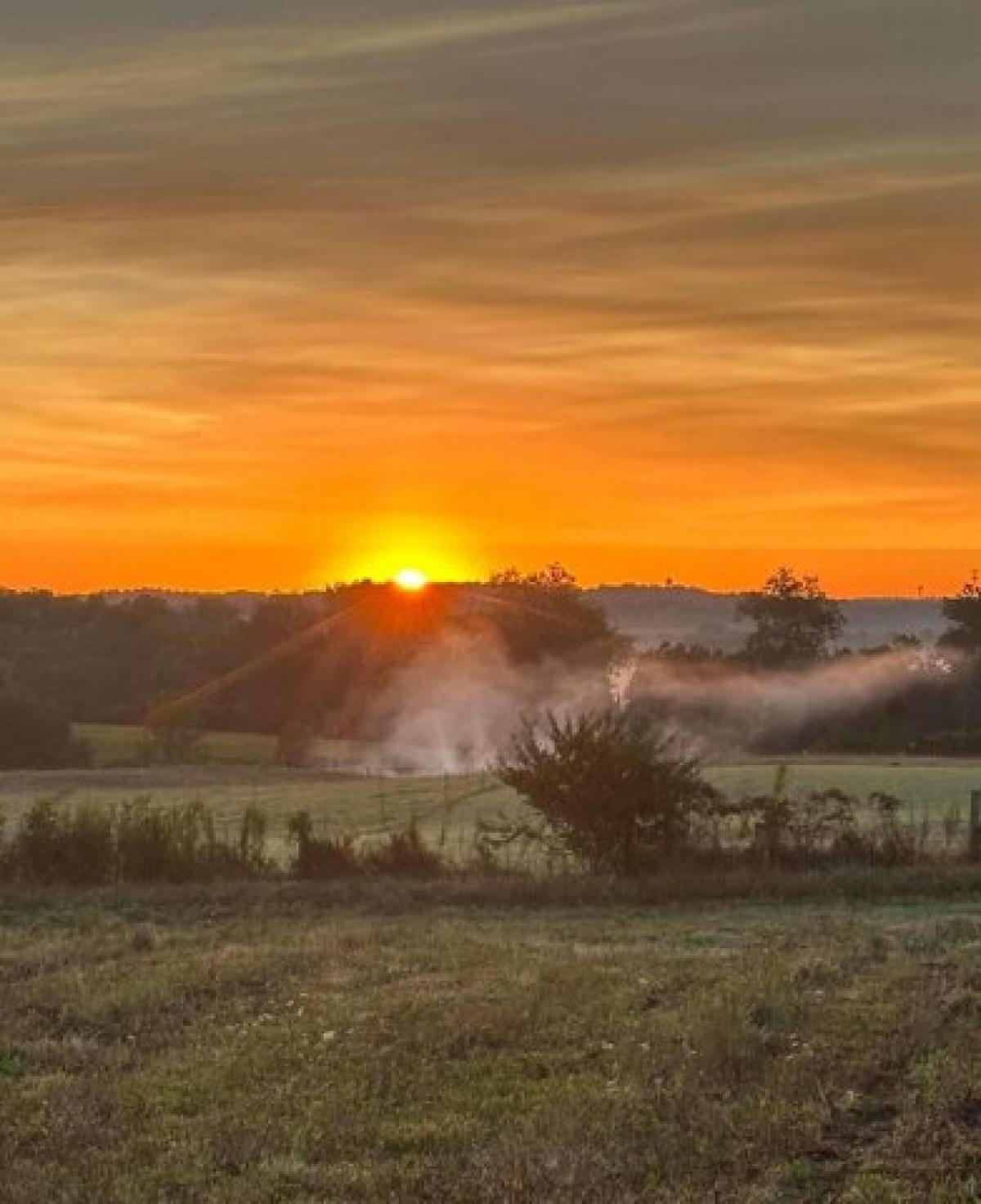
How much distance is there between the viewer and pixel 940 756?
85.6 meters

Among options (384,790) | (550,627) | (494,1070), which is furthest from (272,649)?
(494,1070)

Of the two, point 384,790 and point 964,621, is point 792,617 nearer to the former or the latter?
point 964,621

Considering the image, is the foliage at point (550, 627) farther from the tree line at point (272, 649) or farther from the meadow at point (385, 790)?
the meadow at point (385, 790)

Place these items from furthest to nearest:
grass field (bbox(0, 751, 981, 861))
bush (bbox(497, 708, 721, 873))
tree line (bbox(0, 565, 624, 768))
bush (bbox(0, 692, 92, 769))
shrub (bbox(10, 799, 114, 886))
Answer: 1. tree line (bbox(0, 565, 624, 768))
2. bush (bbox(0, 692, 92, 769))
3. grass field (bbox(0, 751, 981, 861))
4. bush (bbox(497, 708, 721, 873))
5. shrub (bbox(10, 799, 114, 886))

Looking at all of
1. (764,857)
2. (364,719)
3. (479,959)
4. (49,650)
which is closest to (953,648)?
(364,719)

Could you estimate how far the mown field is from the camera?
11.5 m

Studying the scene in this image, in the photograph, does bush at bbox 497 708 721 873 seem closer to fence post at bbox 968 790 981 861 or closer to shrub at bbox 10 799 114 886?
fence post at bbox 968 790 981 861

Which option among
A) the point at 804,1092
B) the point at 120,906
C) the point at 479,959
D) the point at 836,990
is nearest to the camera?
the point at 804,1092

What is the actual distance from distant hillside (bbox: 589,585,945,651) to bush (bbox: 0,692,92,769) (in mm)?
32517

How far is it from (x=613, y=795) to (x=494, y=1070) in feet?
71.9

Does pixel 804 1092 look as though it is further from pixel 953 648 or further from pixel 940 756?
pixel 953 648

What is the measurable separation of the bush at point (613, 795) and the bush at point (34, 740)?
186 ft

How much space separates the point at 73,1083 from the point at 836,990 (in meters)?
6.90

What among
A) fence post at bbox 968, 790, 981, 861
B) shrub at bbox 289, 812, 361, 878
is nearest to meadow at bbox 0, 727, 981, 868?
fence post at bbox 968, 790, 981, 861
